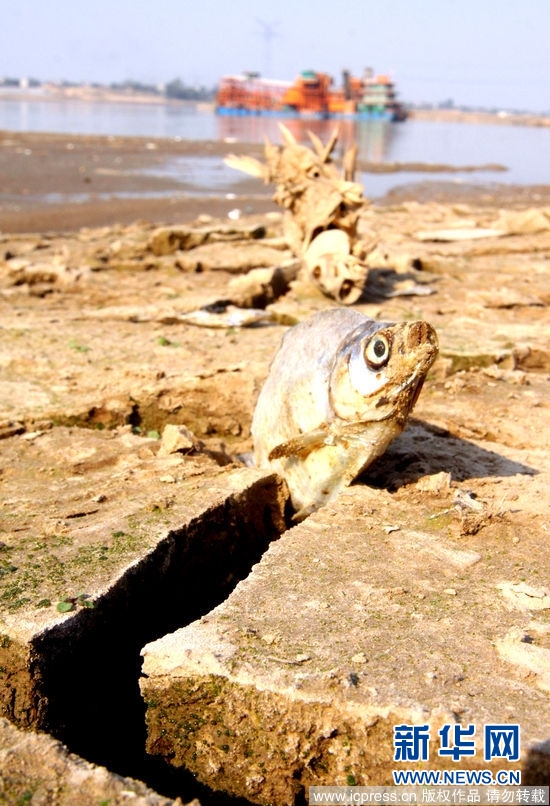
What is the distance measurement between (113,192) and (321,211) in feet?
38.9

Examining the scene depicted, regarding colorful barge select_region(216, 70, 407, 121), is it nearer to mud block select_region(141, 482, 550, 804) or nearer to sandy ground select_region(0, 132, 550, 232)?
sandy ground select_region(0, 132, 550, 232)

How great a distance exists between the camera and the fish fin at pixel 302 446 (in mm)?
3727

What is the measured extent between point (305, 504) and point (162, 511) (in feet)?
2.35

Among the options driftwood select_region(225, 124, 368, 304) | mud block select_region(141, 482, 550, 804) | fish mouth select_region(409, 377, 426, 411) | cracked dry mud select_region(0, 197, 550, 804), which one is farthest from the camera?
driftwood select_region(225, 124, 368, 304)

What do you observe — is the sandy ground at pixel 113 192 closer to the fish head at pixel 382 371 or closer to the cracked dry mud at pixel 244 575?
the cracked dry mud at pixel 244 575

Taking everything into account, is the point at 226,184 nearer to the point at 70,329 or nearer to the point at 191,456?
the point at 70,329

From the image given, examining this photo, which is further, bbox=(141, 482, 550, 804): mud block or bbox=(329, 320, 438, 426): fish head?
bbox=(329, 320, 438, 426): fish head

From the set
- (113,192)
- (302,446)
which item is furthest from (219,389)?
(113,192)

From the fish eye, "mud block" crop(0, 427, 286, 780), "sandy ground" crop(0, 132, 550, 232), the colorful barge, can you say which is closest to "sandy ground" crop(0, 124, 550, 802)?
"mud block" crop(0, 427, 286, 780)

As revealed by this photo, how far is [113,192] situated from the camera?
18.8 metres

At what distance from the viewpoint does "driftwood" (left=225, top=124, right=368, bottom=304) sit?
750cm

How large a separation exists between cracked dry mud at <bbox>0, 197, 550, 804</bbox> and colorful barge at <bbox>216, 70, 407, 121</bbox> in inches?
2668

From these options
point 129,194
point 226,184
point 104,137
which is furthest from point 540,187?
point 104,137

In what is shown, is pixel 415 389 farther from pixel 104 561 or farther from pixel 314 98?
pixel 314 98
